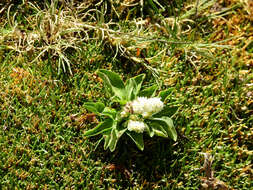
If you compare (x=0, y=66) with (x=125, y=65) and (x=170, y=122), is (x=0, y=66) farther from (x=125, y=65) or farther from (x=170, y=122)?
(x=170, y=122)

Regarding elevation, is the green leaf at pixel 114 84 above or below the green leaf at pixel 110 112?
above

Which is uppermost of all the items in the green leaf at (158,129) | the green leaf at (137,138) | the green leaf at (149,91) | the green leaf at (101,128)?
the green leaf at (149,91)

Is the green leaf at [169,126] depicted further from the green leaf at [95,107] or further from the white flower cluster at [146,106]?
the green leaf at [95,107]

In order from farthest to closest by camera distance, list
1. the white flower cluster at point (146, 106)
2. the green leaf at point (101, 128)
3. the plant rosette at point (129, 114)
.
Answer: the green leaf at point (101, 128)
the plant rosette at point (129, 114)
the white flower cluster at point (146, 106)

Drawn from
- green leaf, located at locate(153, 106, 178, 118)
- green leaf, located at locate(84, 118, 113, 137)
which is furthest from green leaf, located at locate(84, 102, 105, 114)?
green leaf, located at locate(153, 106, 178, 118)

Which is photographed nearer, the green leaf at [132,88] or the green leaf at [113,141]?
the green leaf at [113,141]

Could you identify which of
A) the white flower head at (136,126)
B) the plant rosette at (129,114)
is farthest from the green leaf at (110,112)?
the white flower head at (136,126)

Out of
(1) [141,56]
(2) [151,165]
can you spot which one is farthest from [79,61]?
(2) [151,165]

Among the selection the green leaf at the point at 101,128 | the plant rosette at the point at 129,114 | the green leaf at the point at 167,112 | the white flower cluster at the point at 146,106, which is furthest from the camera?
the green leaf at the point at 167,112
